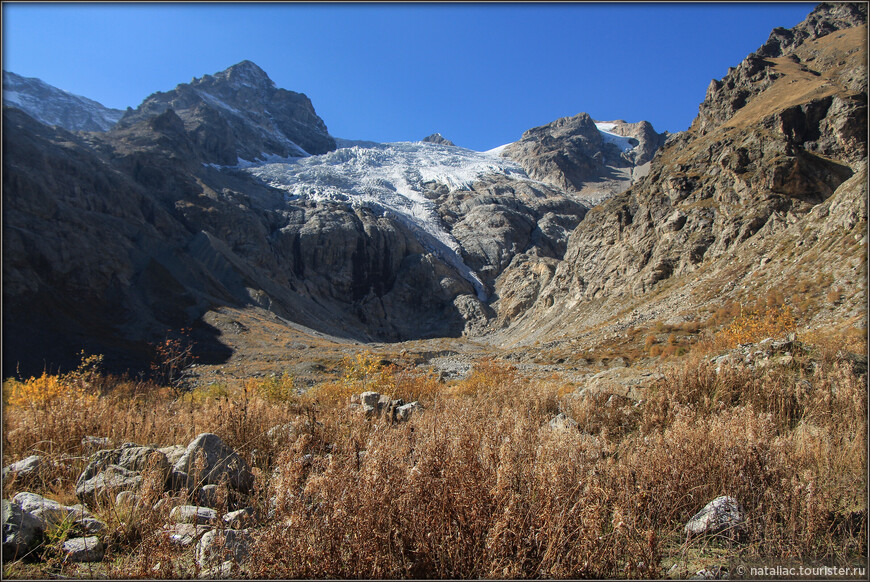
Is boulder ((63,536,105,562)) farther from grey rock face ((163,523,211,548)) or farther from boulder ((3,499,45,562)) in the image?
grey rock face ((163,523,211,548))

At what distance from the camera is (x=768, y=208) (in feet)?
114

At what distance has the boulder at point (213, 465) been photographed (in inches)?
145

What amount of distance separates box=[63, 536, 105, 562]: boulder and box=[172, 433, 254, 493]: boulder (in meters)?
0.77

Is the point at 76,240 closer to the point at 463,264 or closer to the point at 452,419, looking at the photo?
the point at 452,419

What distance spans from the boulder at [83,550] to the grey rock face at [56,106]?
174 metres

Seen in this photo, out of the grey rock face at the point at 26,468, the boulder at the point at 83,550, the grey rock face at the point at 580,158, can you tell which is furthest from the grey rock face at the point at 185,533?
the grey rock face at the point at 580,158

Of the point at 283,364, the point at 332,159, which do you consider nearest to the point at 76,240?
the point at 283,364

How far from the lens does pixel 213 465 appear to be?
380 cm

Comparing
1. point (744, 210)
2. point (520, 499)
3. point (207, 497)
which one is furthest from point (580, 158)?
point (207, 497)

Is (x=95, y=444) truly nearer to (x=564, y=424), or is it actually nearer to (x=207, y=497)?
(x=207, y=497)

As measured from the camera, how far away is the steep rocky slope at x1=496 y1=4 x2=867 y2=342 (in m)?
25.4

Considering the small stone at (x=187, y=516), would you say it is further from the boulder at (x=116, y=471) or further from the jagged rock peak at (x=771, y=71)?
the jagged rock peak at (x=771, y=71)

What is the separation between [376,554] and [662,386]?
17.6 ft

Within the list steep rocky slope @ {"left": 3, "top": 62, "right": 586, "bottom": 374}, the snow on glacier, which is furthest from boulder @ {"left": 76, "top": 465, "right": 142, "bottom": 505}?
the snow on glacier
